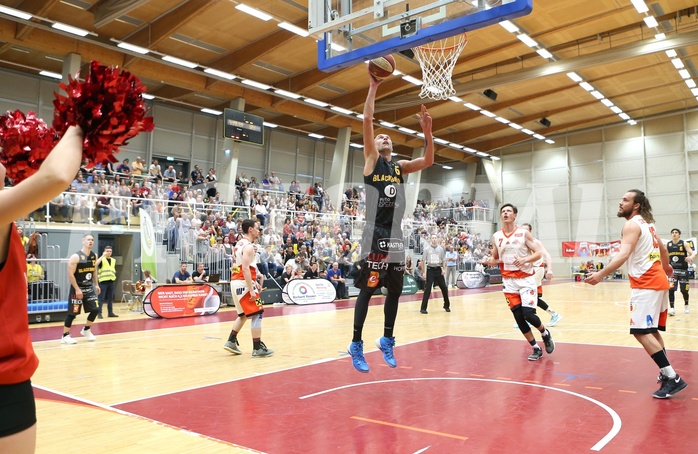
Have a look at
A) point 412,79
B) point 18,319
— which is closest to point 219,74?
point 412,79

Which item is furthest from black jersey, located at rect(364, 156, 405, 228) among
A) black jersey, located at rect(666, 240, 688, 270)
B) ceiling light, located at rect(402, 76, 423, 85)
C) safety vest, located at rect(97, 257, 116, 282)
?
ceiling light, located at rect(402, 76, 423, 85)

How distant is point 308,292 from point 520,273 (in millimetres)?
10692

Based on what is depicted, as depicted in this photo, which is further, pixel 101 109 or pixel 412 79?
pixel 412 79

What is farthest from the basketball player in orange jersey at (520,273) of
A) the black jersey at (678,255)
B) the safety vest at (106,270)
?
the safety vest at (106,270)

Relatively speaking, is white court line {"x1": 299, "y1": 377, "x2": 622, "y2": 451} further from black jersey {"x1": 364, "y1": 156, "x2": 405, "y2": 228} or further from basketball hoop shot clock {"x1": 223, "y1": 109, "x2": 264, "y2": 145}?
basketball hoop shot clock {"x1": 223, "y1": 109, "x2": 264, "y2": 145}

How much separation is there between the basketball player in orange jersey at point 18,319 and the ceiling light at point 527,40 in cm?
2116

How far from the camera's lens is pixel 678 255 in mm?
11945

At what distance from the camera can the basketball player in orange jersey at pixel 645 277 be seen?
5371 mm

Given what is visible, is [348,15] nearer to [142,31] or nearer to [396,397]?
[396,397]

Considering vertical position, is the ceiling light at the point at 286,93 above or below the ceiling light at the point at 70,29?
above

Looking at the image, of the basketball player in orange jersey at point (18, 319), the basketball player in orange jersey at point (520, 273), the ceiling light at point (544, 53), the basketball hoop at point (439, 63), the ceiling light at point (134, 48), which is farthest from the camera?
the ceiling light at point (544, 53)

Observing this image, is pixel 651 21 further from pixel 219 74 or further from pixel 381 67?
pixel 381 67

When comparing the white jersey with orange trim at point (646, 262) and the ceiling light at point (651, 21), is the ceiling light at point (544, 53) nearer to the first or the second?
the ceiling light at point (651, 21)

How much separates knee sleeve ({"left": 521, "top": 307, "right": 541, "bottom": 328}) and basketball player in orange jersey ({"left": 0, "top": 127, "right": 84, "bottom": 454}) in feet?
21.9
